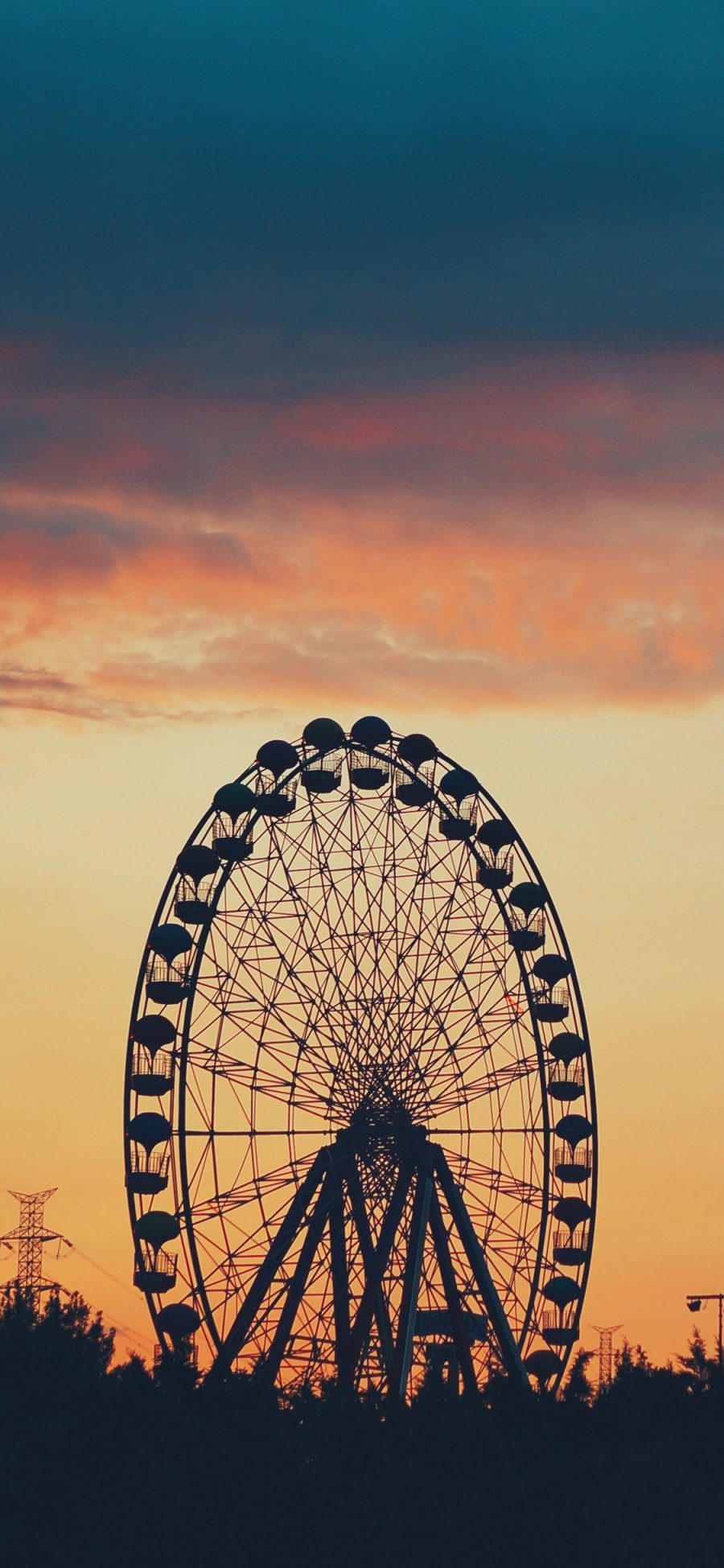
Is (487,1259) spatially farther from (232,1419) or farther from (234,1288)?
(232,1419)

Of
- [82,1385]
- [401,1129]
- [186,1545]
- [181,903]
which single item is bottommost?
[186,1545]

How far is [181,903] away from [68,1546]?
20489 millimetres

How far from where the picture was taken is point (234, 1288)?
65.9 m

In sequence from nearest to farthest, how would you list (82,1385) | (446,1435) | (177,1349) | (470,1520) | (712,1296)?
1. (470,1520)
2. (446,1435)
3. (82,1385)
4. (177,1349)
5. (712,1296)

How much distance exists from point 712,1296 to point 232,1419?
76972mm

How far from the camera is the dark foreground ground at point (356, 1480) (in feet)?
162

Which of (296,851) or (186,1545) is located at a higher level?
(296,851)

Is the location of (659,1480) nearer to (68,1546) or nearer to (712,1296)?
(68,1546)

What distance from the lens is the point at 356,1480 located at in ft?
169

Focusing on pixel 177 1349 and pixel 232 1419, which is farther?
pixel 177 1349

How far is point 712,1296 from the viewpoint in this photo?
129m

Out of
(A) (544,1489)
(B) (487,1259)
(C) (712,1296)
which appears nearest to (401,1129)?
(B) (487,1259)

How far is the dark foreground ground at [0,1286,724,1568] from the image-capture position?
49.4 metres

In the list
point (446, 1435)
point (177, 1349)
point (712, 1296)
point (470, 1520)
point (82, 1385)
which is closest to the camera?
point (470, 1520)
